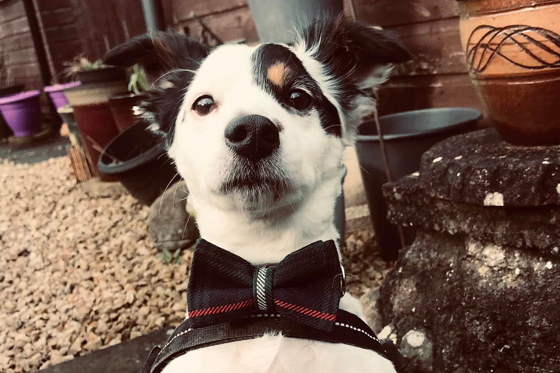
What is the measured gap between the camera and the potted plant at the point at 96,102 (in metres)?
5.29

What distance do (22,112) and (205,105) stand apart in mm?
9084

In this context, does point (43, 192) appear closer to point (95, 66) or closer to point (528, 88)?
point (95, 66)

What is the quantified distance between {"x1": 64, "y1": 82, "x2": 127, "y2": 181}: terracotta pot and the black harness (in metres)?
4.45

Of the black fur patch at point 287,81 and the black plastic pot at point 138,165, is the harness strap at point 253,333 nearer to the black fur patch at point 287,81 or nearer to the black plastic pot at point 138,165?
the black fur patch at point 287,81

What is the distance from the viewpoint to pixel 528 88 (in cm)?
174

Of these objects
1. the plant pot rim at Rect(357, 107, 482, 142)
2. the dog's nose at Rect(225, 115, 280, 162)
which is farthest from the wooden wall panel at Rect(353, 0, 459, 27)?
the dog's nose at Rect(225, 115, 280, 162)

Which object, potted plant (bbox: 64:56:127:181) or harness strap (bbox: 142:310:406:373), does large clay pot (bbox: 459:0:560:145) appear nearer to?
harness strap (bbox: 142:310:406:373)

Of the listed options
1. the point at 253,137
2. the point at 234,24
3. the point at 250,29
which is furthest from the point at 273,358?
the point at 234,24

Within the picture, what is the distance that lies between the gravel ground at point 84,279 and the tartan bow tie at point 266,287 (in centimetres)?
185

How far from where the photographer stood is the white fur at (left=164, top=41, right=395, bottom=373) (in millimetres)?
1200

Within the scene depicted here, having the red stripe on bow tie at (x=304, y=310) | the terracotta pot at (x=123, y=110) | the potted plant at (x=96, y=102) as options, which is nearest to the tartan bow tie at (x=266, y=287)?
the red stripe on bow tie at (x=304, y=310)

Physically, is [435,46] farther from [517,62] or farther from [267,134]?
[267,134]

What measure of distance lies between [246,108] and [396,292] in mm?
1388

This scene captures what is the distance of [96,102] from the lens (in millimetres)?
5305
